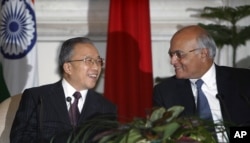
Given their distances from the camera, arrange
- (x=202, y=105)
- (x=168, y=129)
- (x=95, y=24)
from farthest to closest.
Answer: (x=95, y=24), (x=202, y=105), (x=168, y=129)

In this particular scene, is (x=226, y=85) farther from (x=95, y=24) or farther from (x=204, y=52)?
(x=95, y=24)

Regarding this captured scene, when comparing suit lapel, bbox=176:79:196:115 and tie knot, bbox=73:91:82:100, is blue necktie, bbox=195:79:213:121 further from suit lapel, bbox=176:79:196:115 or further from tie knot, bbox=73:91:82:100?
tie knot, bbox=73:91:82:100

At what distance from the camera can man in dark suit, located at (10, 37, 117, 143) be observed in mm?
3385

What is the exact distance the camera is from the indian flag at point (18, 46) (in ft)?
17.6

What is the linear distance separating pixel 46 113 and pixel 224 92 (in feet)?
3.51

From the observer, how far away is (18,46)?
5359 mm

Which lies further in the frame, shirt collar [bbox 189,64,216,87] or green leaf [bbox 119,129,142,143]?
shirt collar [bbox 189,64,216,87]

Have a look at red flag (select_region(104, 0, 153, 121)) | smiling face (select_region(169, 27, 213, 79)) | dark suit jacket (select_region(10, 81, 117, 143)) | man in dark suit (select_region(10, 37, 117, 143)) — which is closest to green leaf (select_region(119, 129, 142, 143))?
dark suit jacket (select_region(10, 81, 117, 143))

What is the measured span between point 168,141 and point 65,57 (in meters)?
1.54

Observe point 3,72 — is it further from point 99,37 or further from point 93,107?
point 93,107

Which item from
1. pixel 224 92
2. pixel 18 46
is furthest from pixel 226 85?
pixel 18 46

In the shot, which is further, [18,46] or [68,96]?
[18,46]

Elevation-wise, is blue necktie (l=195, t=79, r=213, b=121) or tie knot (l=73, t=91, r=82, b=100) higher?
tie knot (l=73, t=91, r=82, b=100)

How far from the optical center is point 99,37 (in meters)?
6.07
